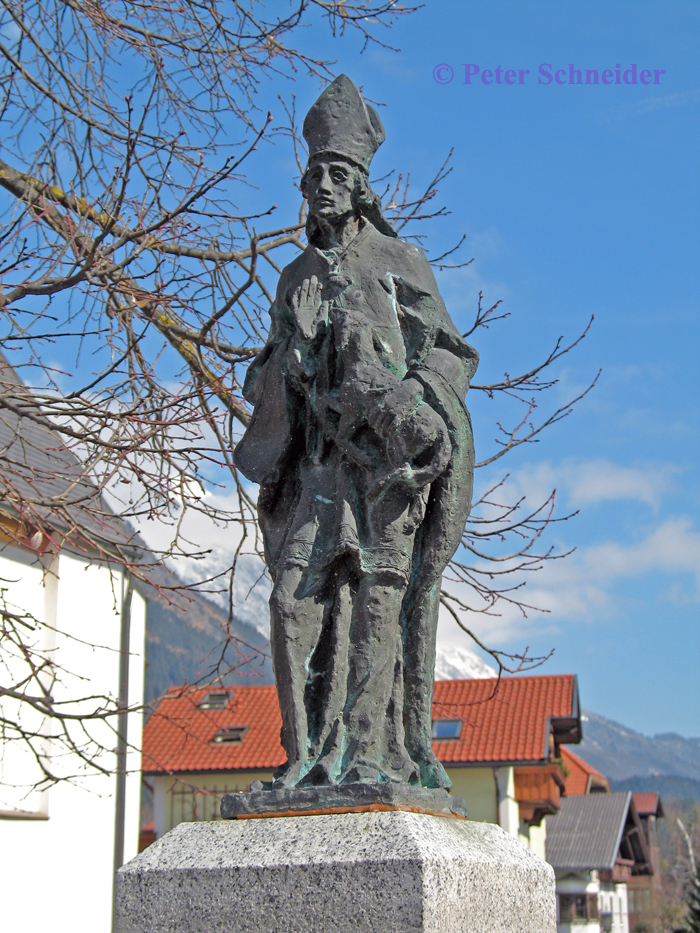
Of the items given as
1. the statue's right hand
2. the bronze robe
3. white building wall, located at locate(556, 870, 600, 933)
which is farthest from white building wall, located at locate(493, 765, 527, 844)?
the statue's right hand

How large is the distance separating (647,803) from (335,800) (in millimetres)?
62719

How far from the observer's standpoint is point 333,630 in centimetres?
357

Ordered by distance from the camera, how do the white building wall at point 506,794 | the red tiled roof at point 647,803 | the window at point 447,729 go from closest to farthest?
the white building wall at point 506,794, the window at point 447,729, the red tiled roof at point 647,803

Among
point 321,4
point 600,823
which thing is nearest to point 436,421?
point 321,4

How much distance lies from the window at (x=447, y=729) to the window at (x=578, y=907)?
53.1ft

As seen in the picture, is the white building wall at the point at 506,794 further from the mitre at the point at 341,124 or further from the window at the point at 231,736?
the mitre at the point at 341,124

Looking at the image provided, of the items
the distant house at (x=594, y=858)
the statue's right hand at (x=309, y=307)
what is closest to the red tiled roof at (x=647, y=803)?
the distant house at (x=594, y=858)

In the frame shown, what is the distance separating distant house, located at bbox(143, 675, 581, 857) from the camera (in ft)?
69.9

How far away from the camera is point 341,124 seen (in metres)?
3.96

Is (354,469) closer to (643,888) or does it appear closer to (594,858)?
(594,858)

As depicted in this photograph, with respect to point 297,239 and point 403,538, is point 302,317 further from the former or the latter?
point 297,239

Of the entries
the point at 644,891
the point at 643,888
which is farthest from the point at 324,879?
the point at 644,891

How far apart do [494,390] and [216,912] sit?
20.4 feet

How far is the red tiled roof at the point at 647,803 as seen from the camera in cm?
5977
